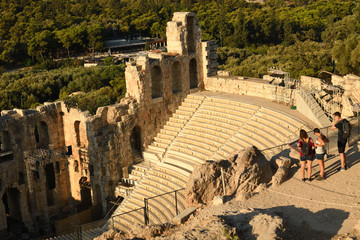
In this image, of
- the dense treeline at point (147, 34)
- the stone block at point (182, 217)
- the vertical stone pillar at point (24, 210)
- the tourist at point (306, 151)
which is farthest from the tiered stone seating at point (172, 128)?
the dense treeline at point (147, 34)

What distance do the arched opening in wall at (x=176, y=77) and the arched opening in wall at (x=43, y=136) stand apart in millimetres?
6904

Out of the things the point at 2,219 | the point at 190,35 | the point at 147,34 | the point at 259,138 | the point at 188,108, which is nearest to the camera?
the point at 259,138

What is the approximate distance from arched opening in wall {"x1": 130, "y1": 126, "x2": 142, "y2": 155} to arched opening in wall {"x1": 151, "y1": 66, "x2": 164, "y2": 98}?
1.99 m

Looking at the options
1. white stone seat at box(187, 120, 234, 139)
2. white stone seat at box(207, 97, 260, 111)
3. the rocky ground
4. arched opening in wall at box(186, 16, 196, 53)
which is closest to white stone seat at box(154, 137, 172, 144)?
white stone seat at box(187, 120, 234, 139)

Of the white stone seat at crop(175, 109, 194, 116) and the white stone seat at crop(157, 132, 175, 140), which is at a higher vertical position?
the white stone seat at crop(175, 109, 194, 116)

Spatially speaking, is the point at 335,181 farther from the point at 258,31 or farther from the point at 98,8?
the point at 98,8

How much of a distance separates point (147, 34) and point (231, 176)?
2588 inches

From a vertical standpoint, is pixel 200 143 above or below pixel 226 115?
below

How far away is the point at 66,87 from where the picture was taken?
4675 centimetres

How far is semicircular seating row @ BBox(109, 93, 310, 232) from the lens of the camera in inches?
808

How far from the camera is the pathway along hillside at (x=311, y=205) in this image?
11.6 meters

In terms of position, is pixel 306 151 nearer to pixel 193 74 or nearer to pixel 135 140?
pixel 135 140

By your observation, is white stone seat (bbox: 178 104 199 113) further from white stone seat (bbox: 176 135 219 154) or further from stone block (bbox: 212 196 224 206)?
stone block (bbox: 212 196 224 206)

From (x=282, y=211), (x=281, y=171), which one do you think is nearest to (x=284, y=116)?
(x=281, y=171)
